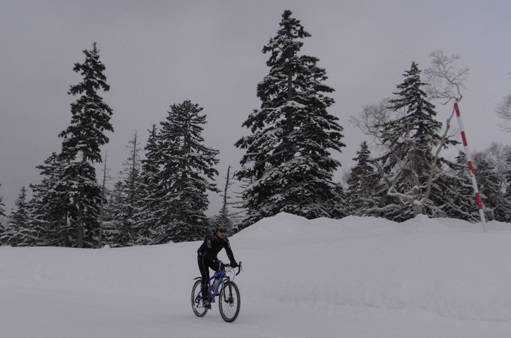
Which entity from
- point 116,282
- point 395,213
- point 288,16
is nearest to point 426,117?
point 395,213

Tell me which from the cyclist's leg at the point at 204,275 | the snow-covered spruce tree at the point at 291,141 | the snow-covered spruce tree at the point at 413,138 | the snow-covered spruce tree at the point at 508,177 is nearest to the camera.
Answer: the cyclist's leg at the point at 204,275

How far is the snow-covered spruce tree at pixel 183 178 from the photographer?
1121 inches

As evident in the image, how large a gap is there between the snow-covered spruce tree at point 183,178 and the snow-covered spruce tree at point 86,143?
5.13 metres

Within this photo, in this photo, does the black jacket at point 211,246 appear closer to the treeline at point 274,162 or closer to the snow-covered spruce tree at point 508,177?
the treeline at point 274,162

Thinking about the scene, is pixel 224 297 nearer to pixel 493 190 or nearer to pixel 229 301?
pixel 229 301

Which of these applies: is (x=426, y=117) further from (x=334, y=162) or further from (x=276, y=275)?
(x=276, y=275)

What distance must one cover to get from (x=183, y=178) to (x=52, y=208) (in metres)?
9.46

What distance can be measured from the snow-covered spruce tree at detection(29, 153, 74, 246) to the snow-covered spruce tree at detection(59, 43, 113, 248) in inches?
24.7

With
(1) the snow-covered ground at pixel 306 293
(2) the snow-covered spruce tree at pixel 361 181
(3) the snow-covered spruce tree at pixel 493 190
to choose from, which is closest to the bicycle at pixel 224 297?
(1) the snow-covered ground at pixel 306 293

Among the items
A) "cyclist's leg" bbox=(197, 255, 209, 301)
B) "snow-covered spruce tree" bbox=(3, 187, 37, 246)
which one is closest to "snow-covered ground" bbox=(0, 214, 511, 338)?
"cyclist's leg" bbox=(197, 255, 209, 301)

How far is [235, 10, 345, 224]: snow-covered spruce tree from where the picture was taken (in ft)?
66.6

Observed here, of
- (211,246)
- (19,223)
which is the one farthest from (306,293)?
(19,223)

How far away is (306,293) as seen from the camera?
29.0 ft

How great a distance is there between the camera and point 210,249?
7.88m
